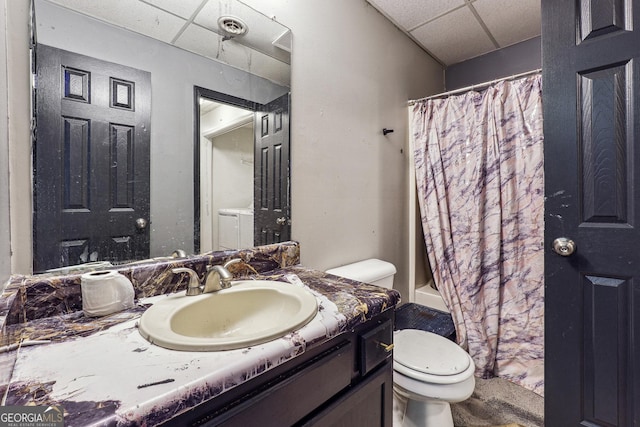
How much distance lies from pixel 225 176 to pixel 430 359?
1.15 meters

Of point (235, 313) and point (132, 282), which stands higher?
point (132, 282)

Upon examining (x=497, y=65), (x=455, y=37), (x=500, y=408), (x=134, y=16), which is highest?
(x=455, y=37)

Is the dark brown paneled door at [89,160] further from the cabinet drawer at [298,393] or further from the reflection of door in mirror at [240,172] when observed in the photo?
the cabinet drawer at [298,393]

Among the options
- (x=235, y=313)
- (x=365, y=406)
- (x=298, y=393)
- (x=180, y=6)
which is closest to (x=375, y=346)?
(x=365, y=406)

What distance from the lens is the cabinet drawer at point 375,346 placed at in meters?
0.73

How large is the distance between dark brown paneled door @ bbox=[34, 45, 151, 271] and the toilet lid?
111 centimetres

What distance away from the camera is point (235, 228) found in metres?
1.10

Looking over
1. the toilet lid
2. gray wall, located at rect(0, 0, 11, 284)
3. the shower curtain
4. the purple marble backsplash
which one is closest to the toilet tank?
the toilet lid

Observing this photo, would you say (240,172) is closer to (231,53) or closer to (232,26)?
(231,53)

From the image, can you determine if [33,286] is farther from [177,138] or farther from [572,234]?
[572,234]

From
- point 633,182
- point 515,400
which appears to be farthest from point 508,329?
point 633,182

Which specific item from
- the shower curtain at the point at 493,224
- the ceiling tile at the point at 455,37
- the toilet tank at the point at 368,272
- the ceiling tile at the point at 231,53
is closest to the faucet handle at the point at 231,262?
the toilet tank at the point at 368,272

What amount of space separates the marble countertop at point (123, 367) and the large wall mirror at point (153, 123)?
287 millimetres

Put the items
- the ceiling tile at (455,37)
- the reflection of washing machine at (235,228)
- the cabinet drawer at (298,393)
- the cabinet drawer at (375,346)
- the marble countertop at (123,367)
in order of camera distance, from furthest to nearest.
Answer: the ceiling tile at (455,37), the reflection of washing machine at (235,228), the cabinet drawer at (375,346), the cabinet drawer at (298,393), the marble countertop at (123,367)
